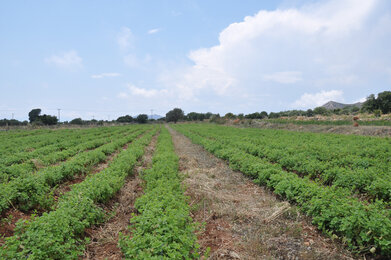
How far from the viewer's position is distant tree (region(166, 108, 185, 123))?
119025mm

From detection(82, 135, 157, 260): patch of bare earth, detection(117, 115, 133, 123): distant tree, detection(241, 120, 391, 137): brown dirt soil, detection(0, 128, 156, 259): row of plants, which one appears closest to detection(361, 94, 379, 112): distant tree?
detection(241, 120, 391, 137): brown dirt soil

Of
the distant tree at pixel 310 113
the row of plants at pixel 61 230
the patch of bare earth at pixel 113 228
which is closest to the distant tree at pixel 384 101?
the distant tree at pixel 310 113

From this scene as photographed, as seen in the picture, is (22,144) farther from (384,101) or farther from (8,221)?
(384,101)

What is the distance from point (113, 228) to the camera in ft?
17.3

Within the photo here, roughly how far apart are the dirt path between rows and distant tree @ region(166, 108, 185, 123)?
112m

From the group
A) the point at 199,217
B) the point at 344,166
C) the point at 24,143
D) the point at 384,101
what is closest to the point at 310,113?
the point at 384,101

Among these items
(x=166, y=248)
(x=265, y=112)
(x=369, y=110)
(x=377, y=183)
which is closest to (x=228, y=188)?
(x=377, y=183)

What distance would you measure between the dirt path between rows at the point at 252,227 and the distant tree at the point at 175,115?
111763 millimetres

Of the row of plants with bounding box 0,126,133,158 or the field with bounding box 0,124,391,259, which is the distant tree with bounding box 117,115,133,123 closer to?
the row of plants with bounding box 0,126,133,158

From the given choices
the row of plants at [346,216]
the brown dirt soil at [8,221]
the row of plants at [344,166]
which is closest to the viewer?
the row of plants at [346,216]

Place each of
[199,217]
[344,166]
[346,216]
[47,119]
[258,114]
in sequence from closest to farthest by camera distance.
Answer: [346,216] → [199,217] → [344,166] → [47,119] → [258,114]

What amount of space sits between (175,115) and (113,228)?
377 feet

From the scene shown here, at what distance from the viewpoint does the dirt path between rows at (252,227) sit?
423 centimetres

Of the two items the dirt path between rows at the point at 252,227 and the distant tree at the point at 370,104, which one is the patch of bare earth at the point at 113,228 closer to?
the dirt path between rows at the point at 252,227
